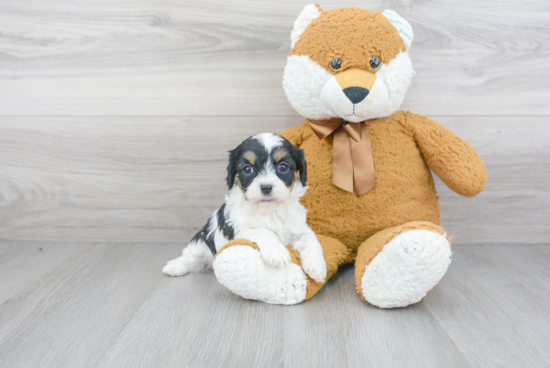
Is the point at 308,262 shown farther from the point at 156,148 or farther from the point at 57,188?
the point at 57,188

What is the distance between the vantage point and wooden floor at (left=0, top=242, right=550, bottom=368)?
100 centimetres

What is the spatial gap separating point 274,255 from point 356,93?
1.86 ft

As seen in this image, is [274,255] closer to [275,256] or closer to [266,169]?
[275,256]

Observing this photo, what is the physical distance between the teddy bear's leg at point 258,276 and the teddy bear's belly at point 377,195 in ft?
0.85

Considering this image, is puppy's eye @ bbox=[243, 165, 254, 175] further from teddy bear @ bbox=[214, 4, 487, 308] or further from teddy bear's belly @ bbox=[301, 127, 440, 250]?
teddy bear's belly @ bbox=[301, 127, 440, 250]

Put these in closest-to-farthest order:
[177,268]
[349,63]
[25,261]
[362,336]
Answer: [362,336] < [349,63] < [177,268] < [25,261]

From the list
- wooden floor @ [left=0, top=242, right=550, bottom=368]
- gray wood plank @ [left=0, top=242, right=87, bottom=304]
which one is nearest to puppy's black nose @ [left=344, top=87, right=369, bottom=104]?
wooden floor @ [left=0, top=242, right=550, bottom=368]

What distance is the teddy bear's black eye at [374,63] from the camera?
4.47 ft

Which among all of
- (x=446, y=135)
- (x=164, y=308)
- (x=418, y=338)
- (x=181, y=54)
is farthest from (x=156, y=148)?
(x=418, y=338)

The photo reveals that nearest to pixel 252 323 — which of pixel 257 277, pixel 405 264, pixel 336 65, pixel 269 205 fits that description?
pixel 257 277

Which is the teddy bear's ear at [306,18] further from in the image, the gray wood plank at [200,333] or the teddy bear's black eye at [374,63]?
the gray wood plank at [200,333]

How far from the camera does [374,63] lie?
4.48ft

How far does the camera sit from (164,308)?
4.23 ft

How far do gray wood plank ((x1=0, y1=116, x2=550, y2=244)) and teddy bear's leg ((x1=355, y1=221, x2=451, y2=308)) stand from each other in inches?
31.2
